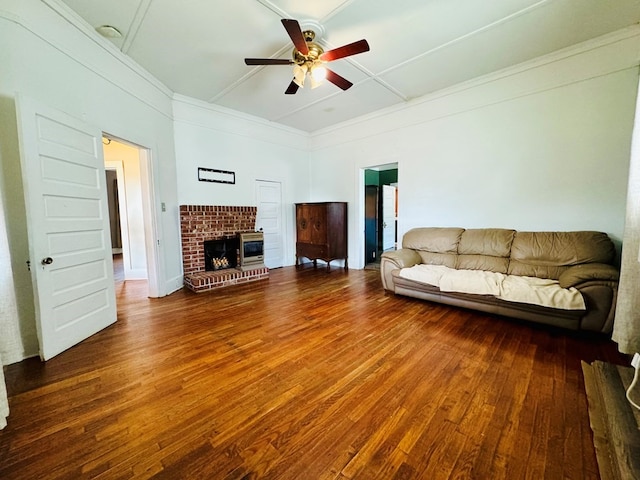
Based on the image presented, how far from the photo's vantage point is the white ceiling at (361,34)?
2.34 metres

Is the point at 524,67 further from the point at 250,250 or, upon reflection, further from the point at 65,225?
the point at 65,225

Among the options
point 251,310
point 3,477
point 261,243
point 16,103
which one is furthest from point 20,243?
point 261,243

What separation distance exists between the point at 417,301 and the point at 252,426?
8.68 ft

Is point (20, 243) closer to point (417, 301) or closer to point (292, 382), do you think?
point (292, 382)

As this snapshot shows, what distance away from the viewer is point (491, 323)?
2.74 metres

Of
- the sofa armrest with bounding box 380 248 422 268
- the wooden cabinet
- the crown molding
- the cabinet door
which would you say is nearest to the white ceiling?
the crown molding

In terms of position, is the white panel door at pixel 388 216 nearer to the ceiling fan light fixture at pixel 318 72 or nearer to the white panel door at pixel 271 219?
the white panel door at pixel 271 219

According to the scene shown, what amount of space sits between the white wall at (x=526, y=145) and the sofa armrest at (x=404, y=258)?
31.2 inches

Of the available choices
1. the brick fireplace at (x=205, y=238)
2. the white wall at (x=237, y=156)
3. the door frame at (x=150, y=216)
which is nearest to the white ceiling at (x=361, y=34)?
the white wall at (x=237, y=156)

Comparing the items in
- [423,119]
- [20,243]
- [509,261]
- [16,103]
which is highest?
[423,119]

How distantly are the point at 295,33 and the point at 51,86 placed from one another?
2250 millimetres

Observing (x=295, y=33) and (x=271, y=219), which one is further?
(x=271, y=219)

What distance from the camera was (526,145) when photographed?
3350 millimetres

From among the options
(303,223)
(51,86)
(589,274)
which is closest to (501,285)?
(589,274)
